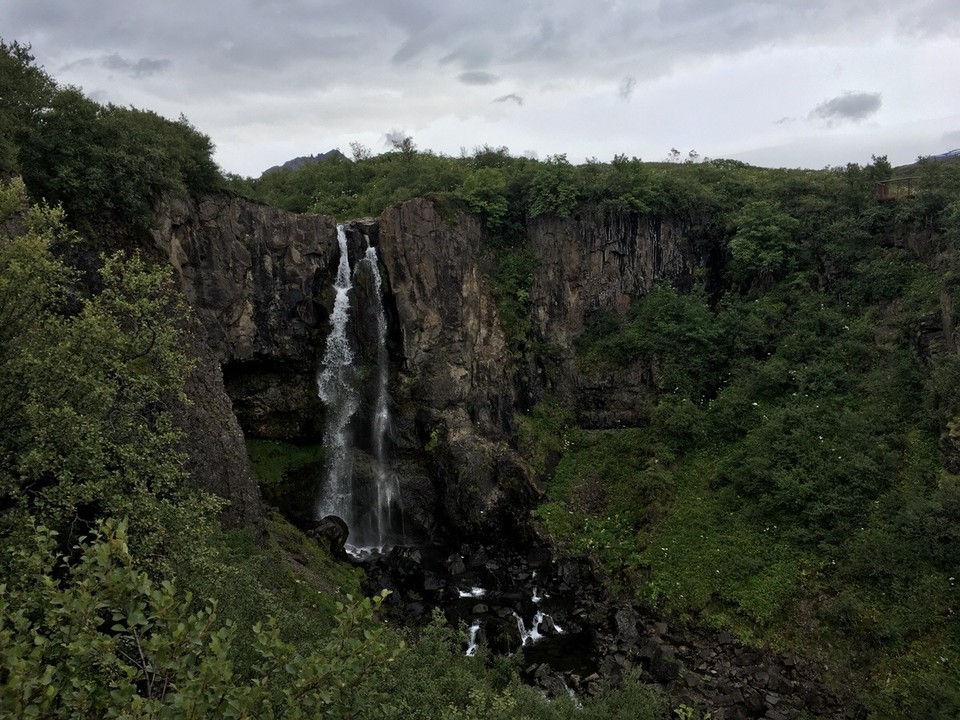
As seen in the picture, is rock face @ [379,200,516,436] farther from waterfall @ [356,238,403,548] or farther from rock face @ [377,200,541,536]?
waterfall @ [356,238,403,548]

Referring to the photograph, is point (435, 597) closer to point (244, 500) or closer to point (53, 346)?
point (244, 500)

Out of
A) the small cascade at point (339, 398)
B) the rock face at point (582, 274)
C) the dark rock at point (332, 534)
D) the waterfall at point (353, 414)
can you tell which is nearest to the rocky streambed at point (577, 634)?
the dark rock at point (332, 534)

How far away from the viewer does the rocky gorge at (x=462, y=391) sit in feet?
61.5

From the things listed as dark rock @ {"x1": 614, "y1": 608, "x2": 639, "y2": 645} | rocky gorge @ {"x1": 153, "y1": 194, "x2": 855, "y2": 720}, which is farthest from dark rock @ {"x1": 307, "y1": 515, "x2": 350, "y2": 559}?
dark rock @ {"x1": 614, "y1": 608, "x2": 639, "y2": 645}

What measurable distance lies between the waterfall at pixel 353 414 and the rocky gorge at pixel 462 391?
15.4 inches

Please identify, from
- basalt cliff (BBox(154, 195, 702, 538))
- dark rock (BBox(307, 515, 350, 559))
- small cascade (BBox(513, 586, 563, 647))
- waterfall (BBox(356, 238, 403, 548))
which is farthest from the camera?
waterfall (BBox(356, 238, 403, 548))

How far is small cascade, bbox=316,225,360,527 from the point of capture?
2723 cm

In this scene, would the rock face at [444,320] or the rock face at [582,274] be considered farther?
the rock face at [582,274]

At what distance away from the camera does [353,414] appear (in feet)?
91.2

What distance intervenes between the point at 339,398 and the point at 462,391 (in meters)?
5.57

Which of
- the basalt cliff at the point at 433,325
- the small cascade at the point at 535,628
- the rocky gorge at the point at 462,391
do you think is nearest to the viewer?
the rocky gorge at the point at 462,391

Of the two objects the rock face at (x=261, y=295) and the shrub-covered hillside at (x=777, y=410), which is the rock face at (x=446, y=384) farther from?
the rock face at (x=261, y=295)

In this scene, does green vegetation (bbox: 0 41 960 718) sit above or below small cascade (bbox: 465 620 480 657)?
above

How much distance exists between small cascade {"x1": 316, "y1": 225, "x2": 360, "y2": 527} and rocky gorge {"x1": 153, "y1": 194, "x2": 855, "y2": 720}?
397 mm
